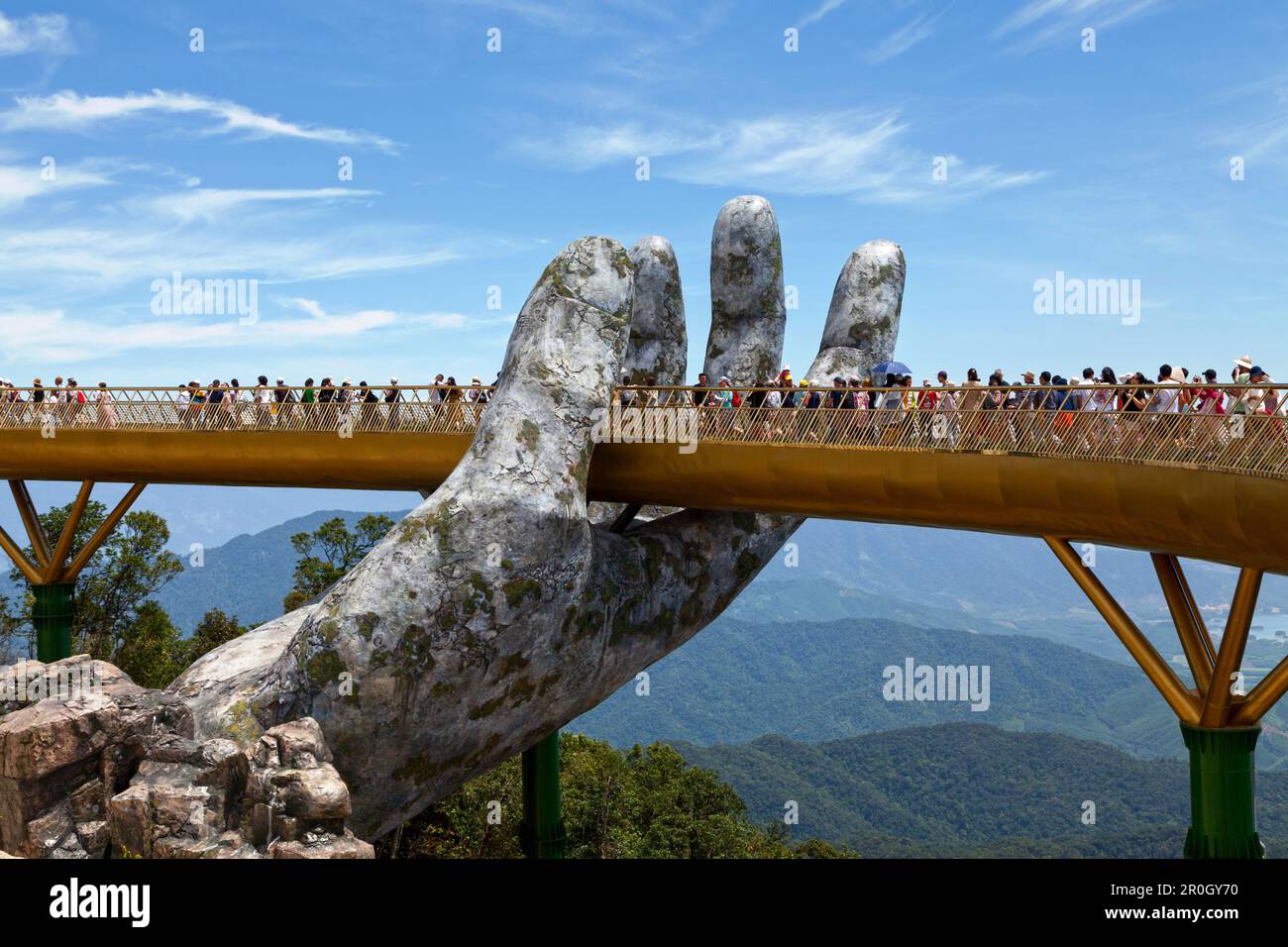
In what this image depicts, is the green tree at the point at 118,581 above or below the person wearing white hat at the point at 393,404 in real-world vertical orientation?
below

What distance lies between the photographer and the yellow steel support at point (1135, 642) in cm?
1784

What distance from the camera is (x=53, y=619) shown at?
36.6 metres

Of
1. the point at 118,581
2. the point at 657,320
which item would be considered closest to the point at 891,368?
the point at 657,320

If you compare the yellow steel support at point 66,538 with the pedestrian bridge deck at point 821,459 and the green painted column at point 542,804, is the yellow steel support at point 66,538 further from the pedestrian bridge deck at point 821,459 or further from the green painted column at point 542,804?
the green painted column at point 542,804

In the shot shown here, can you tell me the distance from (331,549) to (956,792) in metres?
151

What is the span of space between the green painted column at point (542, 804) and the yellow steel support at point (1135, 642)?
1630 centimetres

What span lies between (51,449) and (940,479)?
83.0 feet

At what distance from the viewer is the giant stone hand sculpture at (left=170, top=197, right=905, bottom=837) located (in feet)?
72.0

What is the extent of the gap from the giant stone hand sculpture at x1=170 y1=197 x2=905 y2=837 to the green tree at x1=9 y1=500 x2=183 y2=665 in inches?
1150

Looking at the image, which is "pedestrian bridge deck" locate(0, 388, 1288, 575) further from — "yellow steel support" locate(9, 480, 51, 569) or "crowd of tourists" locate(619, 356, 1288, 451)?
"yellow steel support" locate(9, 480, 51, 569)

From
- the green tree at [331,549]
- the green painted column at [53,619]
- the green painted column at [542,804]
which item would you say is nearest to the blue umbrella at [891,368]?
the green painted column at [542,804]

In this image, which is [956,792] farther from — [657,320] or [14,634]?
[657,320]
